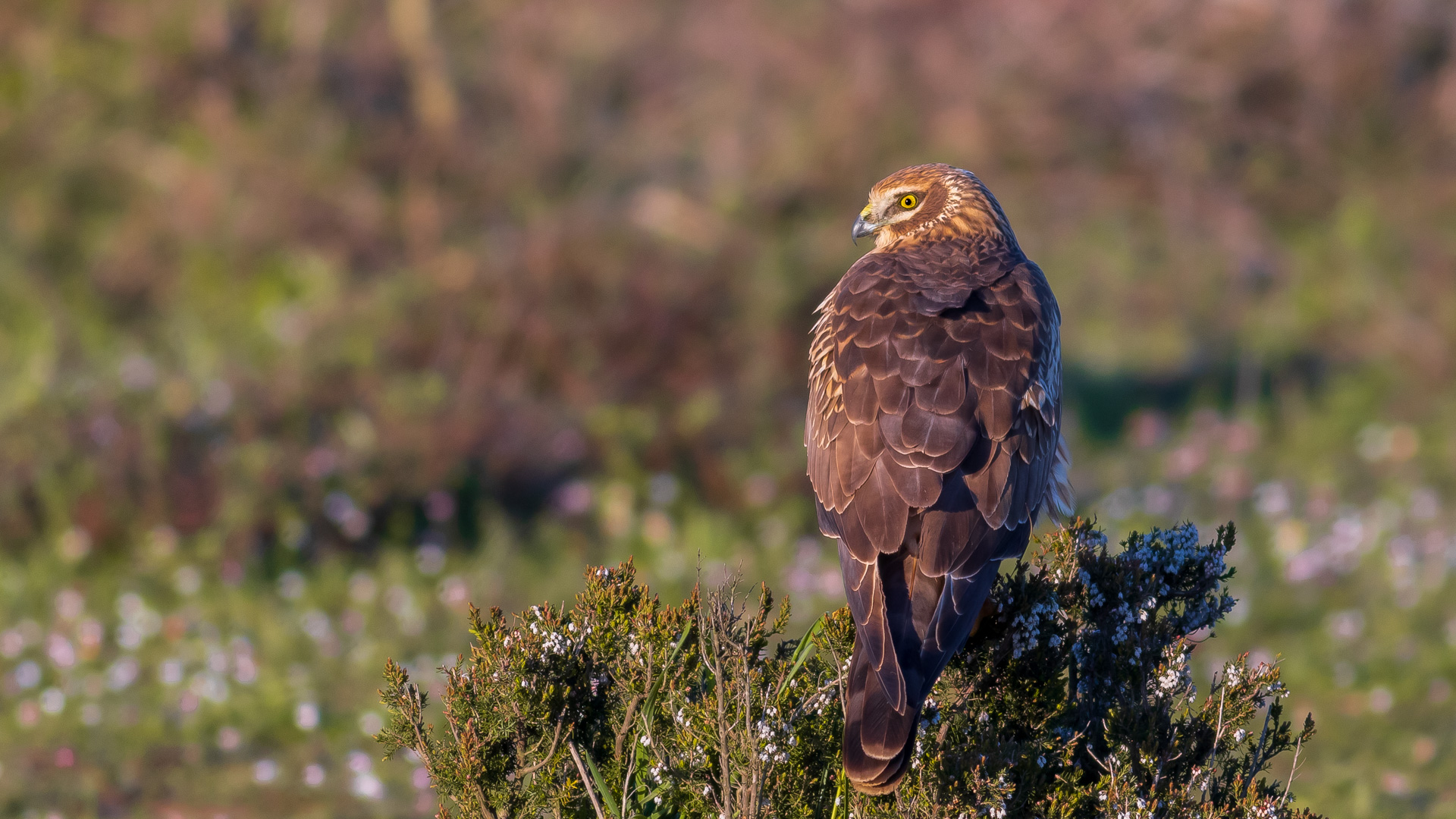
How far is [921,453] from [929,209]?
1521 millimetres

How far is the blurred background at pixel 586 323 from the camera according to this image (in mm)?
7094

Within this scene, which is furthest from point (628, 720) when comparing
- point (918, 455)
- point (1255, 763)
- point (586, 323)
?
point (586, 323)

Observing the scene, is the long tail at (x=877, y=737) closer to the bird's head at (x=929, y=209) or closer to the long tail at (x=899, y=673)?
the long tail at (x=899, y=673)

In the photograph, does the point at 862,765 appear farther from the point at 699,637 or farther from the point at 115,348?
the point at 115,348

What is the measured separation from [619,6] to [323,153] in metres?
4.30

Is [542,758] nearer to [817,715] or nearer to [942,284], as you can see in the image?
[817,715]

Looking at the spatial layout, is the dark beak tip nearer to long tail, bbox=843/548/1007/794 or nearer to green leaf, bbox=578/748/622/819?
long tail, bbox=843/548/1007/794

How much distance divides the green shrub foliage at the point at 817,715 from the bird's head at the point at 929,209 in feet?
5.00

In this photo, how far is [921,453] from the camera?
3.78 m

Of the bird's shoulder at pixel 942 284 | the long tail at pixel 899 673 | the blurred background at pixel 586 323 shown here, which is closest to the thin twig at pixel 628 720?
the long tail at pixel 899 673

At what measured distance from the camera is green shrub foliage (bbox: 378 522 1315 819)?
3.29m

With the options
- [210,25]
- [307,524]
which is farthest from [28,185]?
[307,524]

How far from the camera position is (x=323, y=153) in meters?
11.7

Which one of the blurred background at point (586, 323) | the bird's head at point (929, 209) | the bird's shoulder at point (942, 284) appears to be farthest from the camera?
the blurred background at point (586, 323)
